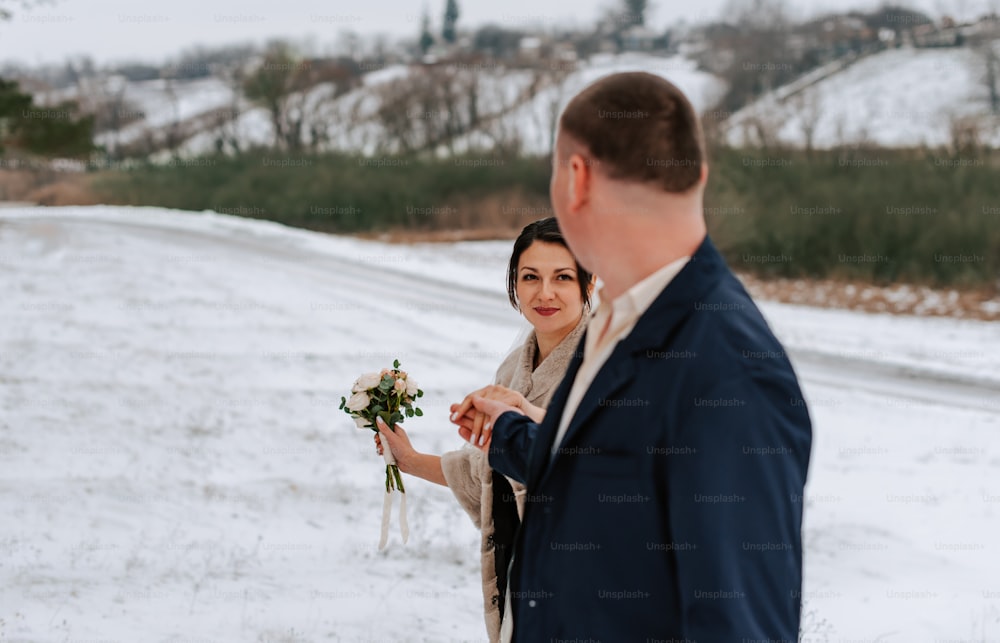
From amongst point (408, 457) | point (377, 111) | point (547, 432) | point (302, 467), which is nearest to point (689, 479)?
point (547, 432)

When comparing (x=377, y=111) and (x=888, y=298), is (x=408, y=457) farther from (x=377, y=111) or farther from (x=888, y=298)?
(x=377, y=111)

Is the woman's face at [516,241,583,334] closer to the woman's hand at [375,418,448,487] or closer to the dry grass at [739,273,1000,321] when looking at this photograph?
the woman's hand at [375,418,448,487]

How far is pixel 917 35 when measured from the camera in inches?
2457

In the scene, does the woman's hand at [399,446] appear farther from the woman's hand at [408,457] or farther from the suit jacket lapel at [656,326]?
the suit jacket lapel at [656,326]

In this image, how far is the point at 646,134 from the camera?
59.6 inches

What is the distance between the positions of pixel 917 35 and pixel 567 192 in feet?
227

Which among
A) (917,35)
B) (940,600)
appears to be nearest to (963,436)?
(940,600)

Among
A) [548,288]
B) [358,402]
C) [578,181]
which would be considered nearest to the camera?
[578,181]

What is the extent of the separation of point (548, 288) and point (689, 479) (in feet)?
4.83

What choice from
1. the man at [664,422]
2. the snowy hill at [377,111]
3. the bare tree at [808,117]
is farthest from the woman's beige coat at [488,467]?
the snowy hill at [377,111]

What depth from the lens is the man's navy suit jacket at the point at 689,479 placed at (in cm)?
144

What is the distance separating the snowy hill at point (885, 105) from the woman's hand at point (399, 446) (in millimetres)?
30375

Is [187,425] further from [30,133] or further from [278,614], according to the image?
[30,133]

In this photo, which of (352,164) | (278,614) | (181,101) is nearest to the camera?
(278,614)
